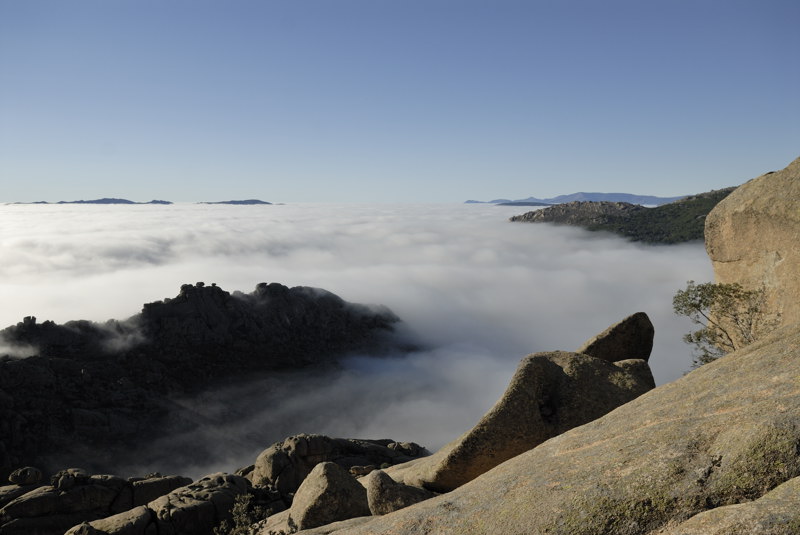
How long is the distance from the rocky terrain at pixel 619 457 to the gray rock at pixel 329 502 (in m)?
0.04

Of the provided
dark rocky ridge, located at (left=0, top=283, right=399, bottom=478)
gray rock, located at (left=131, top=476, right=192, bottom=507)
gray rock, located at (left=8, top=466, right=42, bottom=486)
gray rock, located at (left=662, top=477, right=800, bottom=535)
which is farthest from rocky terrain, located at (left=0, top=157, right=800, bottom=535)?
dark rocky ridge, located at (left=0, top=283, right=399, bottom=478)

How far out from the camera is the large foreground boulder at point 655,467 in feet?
28.9

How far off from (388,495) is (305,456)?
34.7 m

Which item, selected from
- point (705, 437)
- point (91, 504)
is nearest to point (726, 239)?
point (705, 437)

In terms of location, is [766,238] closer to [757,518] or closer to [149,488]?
[757,518]

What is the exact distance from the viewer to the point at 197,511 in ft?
104

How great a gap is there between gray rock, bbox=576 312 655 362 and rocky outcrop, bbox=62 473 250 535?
22238 mm

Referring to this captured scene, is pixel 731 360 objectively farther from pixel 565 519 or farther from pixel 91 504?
pixel 91 504

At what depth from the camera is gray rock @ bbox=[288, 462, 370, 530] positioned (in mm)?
19844

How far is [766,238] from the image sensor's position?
2834 centimetres

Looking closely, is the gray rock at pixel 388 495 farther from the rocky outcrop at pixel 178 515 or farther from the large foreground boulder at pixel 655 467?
the rocky outcrop at pixel 178 515

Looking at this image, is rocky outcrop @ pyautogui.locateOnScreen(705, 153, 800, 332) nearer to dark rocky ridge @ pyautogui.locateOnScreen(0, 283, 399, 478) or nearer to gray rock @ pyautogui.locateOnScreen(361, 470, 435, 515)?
gray rock @ pyautogui.locateOnScreen(361, 470, 435, 515)

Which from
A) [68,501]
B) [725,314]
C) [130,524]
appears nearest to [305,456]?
[68,501]

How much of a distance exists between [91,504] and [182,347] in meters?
131
